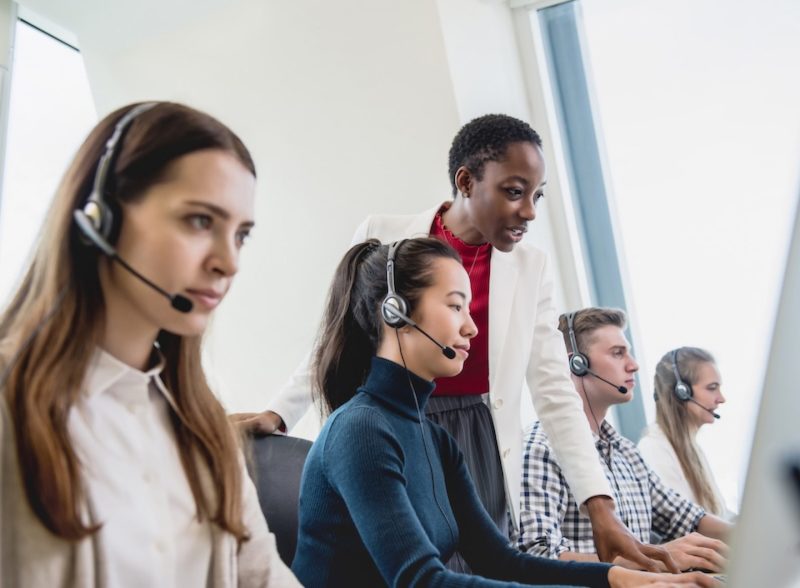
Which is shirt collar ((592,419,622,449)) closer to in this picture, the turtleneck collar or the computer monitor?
the turtleneck collar

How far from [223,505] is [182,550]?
0.06 meters

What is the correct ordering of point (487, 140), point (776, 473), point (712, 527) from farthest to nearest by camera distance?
point (712, 527), point (487, 140), point (776, 473)

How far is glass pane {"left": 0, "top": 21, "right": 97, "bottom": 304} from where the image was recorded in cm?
Result: 218

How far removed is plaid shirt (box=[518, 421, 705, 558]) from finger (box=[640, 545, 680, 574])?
240 millimetres

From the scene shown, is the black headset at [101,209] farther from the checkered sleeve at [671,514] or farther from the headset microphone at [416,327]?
the checkered sleeve at [671,514]

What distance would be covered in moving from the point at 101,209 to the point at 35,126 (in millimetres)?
1740

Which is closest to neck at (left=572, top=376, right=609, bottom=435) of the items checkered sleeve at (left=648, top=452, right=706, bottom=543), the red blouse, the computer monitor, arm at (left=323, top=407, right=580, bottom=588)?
checkered sleeve at (left=648, top=452, right=706, bottom=543)

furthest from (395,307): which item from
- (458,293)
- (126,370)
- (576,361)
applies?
(576,361)

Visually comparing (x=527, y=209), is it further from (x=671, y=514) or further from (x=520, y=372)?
(x=671, y=514)

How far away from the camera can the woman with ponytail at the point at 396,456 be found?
1.06m

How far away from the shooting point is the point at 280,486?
124 cm

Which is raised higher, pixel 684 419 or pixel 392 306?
pixel 392 306

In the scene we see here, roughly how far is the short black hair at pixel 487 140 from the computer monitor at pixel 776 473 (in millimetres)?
1306

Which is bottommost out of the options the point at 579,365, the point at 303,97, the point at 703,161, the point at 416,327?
the point at 579,365
